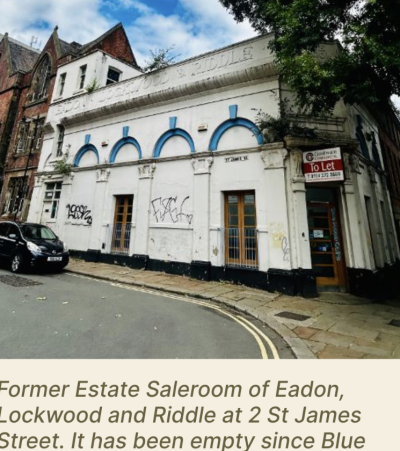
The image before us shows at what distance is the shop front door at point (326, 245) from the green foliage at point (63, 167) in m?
11.8

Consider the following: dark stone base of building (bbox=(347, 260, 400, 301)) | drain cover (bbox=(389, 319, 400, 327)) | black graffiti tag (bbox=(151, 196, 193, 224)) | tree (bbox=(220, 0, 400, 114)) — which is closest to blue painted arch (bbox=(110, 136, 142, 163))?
black graffiti tag (bbox=(151, 196, 193, 224))

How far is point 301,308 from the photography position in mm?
6262

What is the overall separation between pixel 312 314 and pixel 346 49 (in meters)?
6.02

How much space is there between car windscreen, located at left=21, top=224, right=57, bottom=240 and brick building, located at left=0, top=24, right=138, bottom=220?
6705 mm

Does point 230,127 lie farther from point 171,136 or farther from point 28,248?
point 28,248

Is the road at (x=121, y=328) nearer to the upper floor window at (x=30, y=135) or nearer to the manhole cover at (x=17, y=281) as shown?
the manhole cover at (x=17, y=281)

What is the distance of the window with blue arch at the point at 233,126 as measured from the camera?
8695 mm

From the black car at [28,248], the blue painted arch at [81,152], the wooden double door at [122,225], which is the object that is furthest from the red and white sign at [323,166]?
the blue painted arch at [81,152]

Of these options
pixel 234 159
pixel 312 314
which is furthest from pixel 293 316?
pixel 234 159

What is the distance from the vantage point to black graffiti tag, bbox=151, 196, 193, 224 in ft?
32.1

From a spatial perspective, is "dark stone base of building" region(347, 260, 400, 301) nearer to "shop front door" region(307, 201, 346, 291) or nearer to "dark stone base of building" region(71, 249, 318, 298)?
"shop front door" region(307, 201, 346, 291)
